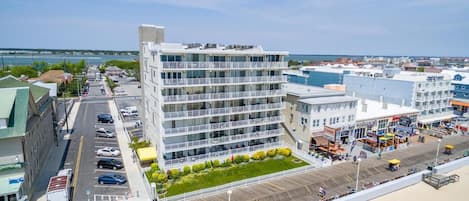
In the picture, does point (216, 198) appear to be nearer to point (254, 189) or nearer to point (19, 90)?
point (254, 189)

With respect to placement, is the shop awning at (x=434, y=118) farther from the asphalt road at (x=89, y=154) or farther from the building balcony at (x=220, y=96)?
the asphalt road at (x=89, y=154)

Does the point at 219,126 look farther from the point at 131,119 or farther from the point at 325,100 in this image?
the point at 131,119

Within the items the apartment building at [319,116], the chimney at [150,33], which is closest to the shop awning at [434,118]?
the apartment building at [319,116]

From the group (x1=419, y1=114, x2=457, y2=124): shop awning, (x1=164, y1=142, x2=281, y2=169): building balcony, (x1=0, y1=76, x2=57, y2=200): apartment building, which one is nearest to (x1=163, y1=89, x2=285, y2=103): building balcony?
(x1=164, y1=142, x2=281, y2=169): building balcony

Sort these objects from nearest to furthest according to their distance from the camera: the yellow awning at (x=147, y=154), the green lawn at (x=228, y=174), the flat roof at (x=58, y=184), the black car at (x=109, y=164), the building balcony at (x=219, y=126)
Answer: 1. the flat roof at (x=58, y=184)
2. the green lawn at (x=228, y=174)
3. the building balcony at (x=219, y=126)
4. the yellow awning at (x=147, y=154)
5. the black car at (x=109, y=164)

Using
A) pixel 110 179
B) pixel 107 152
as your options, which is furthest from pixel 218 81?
pixel 107 152

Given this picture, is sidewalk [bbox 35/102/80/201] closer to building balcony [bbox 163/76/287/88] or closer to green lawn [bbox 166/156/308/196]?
green lawn [bbox 166/156/308/196]

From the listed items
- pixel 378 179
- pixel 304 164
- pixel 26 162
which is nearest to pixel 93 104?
pixel 26 162
